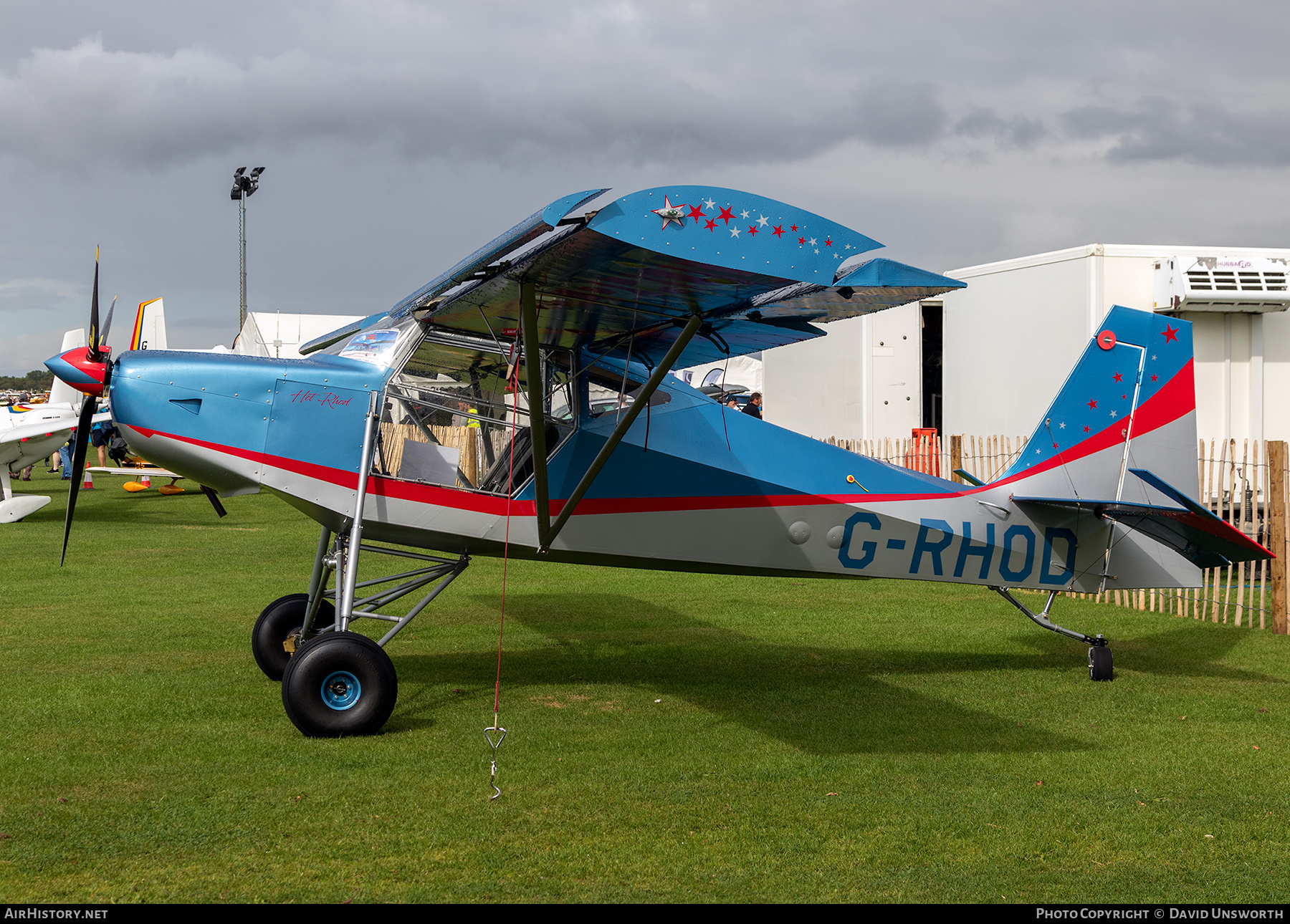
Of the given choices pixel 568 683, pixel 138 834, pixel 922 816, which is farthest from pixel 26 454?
pixel 922 816

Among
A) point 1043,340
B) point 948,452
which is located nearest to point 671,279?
point 948,452

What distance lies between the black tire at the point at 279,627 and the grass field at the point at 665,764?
0.27m

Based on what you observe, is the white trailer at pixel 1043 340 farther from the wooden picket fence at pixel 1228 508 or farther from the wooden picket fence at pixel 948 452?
the wooden picket fence at pixel 1228 508

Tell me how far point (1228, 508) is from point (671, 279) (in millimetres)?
8610

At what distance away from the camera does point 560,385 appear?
7223mm

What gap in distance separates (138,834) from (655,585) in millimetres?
8420

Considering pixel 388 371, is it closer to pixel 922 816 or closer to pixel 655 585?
pixel 922 816

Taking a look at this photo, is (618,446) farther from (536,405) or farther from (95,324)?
(95,324)

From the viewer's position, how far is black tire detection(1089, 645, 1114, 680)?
7.91 m

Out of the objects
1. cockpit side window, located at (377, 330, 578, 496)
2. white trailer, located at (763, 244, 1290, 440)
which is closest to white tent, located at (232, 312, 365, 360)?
white trailer, located at (763, 244, 1290, 440)

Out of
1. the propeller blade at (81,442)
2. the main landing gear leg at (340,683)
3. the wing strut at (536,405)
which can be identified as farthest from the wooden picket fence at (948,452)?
the propeller blade at (81,442)

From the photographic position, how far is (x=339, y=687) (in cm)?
623

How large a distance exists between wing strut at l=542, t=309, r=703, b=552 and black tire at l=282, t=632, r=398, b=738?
4.58ft

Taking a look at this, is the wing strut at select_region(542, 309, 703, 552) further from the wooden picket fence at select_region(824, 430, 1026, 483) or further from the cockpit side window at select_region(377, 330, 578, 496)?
the wooden picket fence at select_region(824, 430, 1026, 483)
